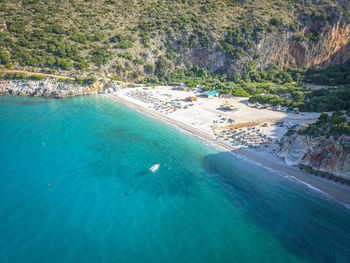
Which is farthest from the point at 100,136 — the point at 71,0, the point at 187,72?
the point at 71,0

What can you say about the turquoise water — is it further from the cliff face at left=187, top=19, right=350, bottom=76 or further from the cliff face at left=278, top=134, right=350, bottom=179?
the cliff face at left=187, top=19, right=350, bottom=76

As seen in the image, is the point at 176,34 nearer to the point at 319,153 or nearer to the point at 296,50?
the point at 296,50

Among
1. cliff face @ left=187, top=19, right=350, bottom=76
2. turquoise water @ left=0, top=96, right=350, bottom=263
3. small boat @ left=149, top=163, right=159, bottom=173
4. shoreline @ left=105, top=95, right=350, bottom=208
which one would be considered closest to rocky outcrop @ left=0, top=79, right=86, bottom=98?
turquoise water @ left=0, top=96, right=350, bottom=263

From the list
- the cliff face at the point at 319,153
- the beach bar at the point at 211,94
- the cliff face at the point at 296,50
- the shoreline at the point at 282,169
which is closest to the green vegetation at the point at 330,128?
the cliff face at the point at 319,153

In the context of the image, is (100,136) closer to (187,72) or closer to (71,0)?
(187,72)

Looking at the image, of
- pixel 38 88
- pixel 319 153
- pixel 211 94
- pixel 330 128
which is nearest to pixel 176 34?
pixel 211 94
